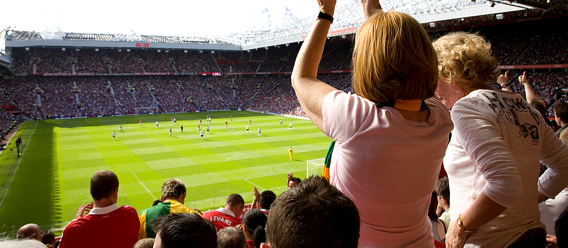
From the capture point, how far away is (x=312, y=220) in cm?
131

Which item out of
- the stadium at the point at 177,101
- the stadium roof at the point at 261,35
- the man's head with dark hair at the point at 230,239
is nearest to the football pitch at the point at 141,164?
the stadium at the point at 177,101

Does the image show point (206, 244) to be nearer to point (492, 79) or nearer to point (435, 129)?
point (435, 129)

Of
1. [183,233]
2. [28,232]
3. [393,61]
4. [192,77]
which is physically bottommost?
[192,77]

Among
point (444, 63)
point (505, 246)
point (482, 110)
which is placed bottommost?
Answer: point (505, 246)

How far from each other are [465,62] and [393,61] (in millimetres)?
913

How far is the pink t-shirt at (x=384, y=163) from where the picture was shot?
5.07ft

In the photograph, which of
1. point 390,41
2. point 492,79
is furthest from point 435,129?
point 492,79

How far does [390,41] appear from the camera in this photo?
1.58 m

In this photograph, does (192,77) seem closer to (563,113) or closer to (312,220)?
(563,113)

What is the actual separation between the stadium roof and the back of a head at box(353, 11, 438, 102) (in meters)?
29.8

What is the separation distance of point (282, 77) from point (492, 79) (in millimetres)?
64799

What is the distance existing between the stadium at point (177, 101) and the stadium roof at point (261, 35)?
7.2 inches

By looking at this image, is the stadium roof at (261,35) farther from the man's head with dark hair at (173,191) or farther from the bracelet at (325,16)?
the bracelet at (325,16)

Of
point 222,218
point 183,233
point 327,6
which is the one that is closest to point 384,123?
point 327,6
